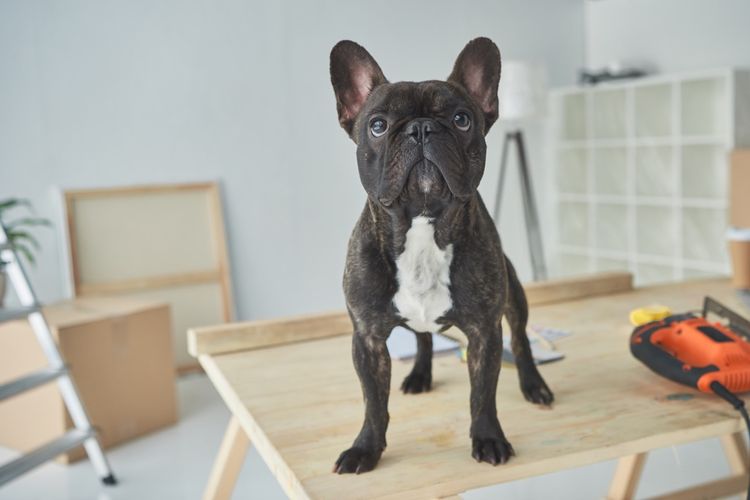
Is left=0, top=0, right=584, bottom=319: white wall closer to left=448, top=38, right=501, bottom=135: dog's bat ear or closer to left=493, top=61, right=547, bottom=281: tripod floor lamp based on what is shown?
left=493, top=61, right=547, bottom=281: tripod floor lamp

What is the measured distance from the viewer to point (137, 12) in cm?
363

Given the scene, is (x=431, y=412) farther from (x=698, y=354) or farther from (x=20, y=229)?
(x=20, y=229)

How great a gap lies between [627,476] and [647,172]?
298 centimetres

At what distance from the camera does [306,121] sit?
4016 mm

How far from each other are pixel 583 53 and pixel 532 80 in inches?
42.1

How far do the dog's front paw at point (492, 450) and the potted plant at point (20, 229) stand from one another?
2404 mm

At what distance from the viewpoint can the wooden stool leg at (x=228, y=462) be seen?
4.61 feet

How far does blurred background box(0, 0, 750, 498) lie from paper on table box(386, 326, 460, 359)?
1.62 meters

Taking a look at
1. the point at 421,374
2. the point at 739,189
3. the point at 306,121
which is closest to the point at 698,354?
the point at 421,374

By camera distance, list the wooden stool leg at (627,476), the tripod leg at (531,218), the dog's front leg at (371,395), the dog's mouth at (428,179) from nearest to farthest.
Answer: the dog's mouth at (428,179), the dog's front leg at (371,395), the wooden stool leg at (627,476), the tripod leg at (531,218)

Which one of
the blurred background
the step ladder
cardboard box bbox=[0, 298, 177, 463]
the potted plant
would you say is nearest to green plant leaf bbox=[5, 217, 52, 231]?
the potted plant

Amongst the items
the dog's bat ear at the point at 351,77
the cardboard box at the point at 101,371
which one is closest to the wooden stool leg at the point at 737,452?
the dog's bat ear at the point at 351,77

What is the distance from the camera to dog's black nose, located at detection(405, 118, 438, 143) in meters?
0.79

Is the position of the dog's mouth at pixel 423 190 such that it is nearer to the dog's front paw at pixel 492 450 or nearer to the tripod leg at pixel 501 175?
the dog's front paw at pixel 492 450
